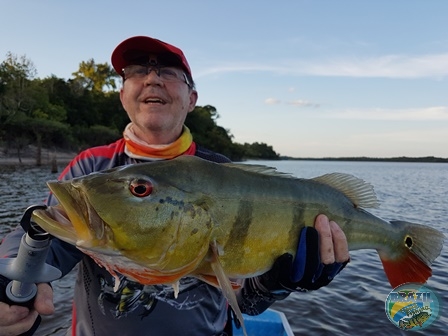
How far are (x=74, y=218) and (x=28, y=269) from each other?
0.30 m

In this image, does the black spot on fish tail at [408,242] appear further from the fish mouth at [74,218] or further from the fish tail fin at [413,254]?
the fish mouth at [74,218]

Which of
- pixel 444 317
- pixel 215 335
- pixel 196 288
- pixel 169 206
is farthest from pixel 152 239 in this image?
pixel 444 317

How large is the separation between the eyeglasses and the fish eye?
1405 mm

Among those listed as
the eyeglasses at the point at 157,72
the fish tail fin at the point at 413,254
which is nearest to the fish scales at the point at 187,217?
the fish tail fin at the point at 413,254

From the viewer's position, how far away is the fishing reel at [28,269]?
5.71 ft

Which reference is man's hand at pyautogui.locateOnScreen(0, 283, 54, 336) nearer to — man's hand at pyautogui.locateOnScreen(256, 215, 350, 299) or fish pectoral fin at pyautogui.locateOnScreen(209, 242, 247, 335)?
fish pectoral fin at pyautogui.locateOnScreen(209, 242, 247, 335)

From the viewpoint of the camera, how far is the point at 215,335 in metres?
2.97

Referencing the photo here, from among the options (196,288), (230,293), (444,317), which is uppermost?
(230,293)

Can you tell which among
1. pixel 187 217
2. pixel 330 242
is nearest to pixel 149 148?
pixel 187 217

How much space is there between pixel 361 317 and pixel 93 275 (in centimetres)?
783

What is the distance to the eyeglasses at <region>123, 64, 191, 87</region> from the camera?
3248 mm

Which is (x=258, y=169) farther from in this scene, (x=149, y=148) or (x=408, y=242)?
(x=408, y=242)

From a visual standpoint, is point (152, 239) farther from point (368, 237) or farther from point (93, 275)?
point (368, 237)

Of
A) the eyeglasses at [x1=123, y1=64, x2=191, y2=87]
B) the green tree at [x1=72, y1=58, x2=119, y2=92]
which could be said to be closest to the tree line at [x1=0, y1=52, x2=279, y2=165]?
the green tree at [x1=72, y1=58, x2=119, y2=92]
